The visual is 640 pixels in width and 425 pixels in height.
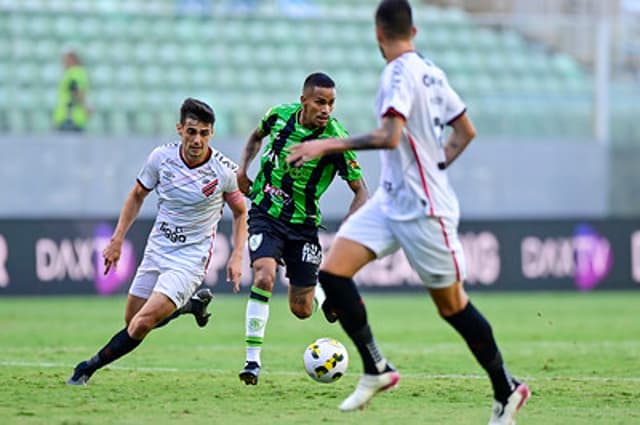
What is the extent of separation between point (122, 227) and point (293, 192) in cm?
144

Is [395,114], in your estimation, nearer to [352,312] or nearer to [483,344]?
[352,312]

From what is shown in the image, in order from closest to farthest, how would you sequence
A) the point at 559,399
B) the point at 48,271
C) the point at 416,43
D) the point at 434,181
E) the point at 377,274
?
1. the point at 434,181
2. the point at 559,399
3. the point at 48,271
4. the point at 377,274
5. the point at 416,43

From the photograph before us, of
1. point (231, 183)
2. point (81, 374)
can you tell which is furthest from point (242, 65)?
point (81, 374)

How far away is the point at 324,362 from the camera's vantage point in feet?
31.0

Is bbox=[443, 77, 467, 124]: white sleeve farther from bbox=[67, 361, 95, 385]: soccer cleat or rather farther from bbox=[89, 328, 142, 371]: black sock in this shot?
bbox=[67, 361, 95, 385]: soccer cleat

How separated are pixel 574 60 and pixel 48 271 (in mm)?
11505

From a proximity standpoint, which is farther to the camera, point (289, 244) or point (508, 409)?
point (289, 244)

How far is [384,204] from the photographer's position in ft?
25.3

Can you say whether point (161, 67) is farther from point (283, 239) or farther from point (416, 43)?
point (283, 239)

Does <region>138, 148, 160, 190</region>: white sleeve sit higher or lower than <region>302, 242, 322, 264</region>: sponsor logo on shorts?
higher

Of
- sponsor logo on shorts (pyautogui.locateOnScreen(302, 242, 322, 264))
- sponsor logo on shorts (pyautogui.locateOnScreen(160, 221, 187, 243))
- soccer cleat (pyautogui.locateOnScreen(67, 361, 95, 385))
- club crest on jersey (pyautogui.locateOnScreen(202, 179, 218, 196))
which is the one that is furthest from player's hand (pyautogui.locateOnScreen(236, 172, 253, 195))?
soccer cleat (pyautogui.locateOnScreen(67, 361, 95, 385))

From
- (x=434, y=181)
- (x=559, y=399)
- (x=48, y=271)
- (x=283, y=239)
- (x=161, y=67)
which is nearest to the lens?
(x=434, y=181)

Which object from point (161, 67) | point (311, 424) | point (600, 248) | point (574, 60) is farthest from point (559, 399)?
point (574, 60)

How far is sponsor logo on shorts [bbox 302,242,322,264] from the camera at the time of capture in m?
10.4
